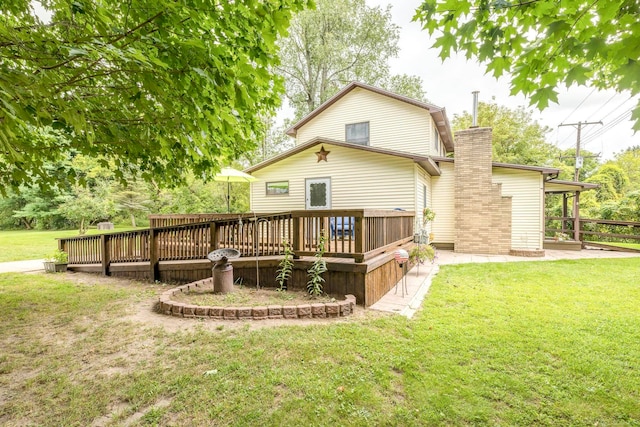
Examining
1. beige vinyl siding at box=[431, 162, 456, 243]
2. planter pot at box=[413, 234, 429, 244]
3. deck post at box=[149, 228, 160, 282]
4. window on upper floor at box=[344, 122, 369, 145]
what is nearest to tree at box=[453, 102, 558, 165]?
beige vinyl siding at box=[431, 162, 456, 243]

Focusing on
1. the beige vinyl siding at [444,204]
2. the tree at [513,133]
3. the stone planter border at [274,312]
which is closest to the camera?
the stone planter border at [274,312]

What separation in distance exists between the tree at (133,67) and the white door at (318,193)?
695 cm

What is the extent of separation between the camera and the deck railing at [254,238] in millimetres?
5203

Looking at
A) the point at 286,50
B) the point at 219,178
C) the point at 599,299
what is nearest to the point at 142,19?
the point at 219,178

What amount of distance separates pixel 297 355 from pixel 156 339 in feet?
6.72

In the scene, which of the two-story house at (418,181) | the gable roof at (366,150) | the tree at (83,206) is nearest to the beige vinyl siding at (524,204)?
the two-story house at (418,181)

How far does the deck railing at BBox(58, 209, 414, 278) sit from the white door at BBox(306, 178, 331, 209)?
343cm

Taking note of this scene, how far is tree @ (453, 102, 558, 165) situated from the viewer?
23297 mm

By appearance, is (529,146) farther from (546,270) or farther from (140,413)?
(140,413)

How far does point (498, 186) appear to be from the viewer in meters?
11.1

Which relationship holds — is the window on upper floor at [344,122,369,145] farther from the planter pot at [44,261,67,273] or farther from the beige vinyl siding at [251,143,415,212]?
the planter pot at [44,261,67,273]

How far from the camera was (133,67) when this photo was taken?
2.20 meters

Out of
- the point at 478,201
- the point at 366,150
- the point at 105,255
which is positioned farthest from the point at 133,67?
the point at 478,201

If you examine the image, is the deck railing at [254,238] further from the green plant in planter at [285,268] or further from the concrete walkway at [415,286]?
the concrete walkway at [415,286]
